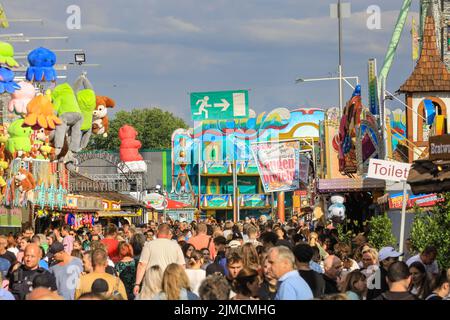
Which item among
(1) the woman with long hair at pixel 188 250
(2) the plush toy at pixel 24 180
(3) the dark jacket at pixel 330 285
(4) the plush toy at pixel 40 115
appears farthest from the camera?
(2) the plush toy at pixel 24 180

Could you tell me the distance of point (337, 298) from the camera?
748cm

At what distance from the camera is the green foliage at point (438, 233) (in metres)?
15.1

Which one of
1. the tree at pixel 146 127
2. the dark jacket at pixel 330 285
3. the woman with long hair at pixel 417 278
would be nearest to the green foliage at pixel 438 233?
the dark jacket at pixel 330 285

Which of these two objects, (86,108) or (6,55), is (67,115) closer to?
(86,108)

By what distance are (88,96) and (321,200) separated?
56.6ft

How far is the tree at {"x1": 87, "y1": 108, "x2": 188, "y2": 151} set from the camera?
113438 millimetres

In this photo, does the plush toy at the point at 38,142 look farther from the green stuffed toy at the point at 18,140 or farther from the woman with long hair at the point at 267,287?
the woman with long hair at the point at 267,287

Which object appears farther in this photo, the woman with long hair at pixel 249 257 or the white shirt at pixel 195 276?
the woman with long hair at pixel 249 257

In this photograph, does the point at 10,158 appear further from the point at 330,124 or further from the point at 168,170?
the point at 168,170

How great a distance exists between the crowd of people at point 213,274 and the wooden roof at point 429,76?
1087 centimetres

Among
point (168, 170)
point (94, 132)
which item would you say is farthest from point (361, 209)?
point (168, 170)

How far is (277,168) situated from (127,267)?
3270 centimetres

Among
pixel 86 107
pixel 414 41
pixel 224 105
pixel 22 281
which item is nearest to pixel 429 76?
pixel 414 41

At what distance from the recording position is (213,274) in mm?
9336
